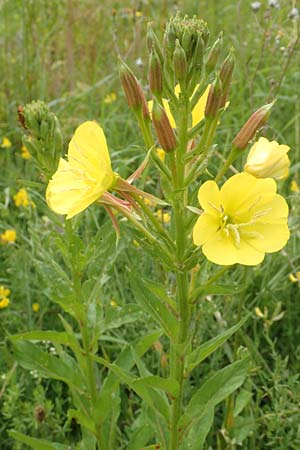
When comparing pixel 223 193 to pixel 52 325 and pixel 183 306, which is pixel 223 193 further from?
pixel 52 325

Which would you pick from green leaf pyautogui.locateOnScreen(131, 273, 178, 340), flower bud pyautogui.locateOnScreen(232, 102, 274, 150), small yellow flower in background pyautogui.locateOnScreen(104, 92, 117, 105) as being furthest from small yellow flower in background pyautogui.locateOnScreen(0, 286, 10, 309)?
small yellow flower in background pyautogui.locateOnScreen(104, 92, 117, 105)

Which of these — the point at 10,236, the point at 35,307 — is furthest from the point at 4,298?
the point at 10,236

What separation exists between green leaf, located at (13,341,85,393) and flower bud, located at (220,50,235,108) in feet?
2.40

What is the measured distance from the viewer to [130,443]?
157cm

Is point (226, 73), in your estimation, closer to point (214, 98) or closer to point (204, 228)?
point (214, 98)

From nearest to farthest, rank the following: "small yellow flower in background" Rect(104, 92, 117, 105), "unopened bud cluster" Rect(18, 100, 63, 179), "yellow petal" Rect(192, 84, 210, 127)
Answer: "yellow petal" Rect(192, 84, 210, 127), "unopened bud cluster" Rect(18, 100, 63, 179), "small yellow flower in background" Rect(104, 92, 117, 105)

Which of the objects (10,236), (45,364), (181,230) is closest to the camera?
(181,230)

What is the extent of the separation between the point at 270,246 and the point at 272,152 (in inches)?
7.5

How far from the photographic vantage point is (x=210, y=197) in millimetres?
1159

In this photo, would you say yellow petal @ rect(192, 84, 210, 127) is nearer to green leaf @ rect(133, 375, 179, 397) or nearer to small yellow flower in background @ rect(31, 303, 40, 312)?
green leaf @ rect(133, 375, 179, 397)

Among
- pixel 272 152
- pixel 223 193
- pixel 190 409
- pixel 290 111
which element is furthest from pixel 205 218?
pixel 290 111

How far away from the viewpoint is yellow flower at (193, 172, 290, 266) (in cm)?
113

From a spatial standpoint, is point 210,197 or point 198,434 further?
point 198,434

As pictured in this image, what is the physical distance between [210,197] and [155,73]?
246mm
